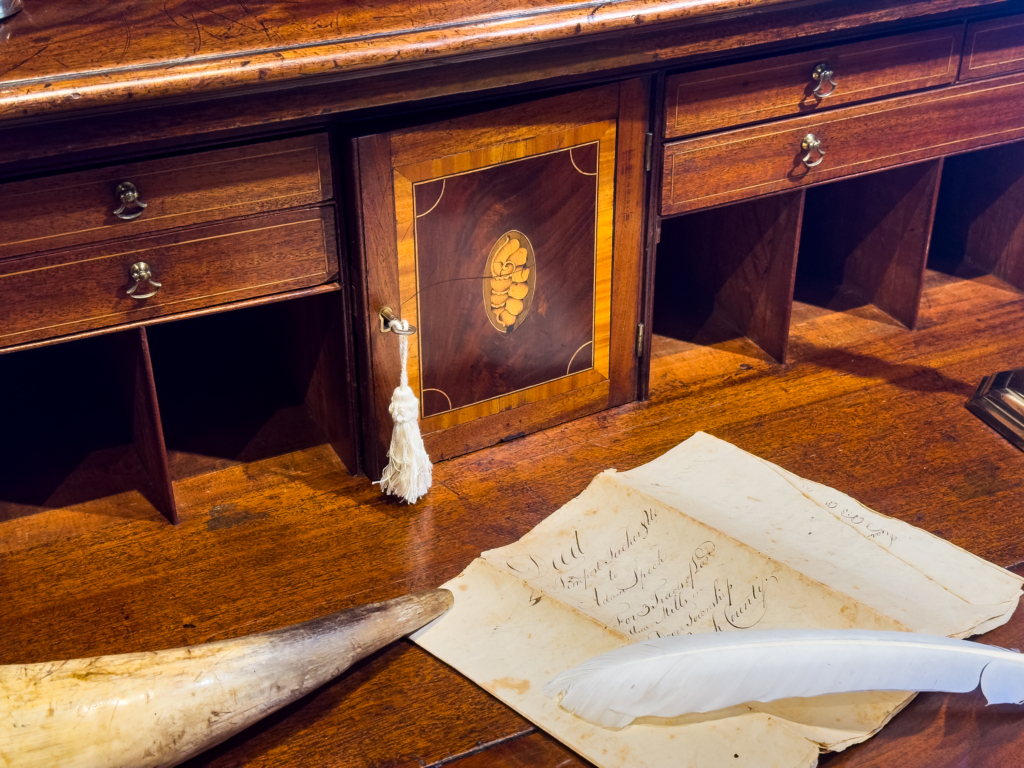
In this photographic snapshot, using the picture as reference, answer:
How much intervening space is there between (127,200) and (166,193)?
5cm

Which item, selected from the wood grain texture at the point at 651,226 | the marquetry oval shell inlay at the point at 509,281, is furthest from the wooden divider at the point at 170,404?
the wood grain texture at the point at 651,226

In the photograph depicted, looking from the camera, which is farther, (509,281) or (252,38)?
(509,281)

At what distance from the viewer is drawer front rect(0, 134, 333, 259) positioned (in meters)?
1.37

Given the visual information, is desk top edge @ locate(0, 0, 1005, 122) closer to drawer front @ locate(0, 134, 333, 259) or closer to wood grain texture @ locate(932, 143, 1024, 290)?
drawer front @ locate(0, 134, 333, 259)

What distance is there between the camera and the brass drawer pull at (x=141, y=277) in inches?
56.8

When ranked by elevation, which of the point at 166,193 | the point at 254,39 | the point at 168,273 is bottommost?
the point at 168,273

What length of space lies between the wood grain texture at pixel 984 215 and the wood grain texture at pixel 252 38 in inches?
32.5

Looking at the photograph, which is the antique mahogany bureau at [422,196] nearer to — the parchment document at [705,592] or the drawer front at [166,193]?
A: the drawer front at [166,193]

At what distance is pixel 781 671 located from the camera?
1.24 meters

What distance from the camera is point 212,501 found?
5.58 ft

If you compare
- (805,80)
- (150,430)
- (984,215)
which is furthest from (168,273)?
(984,215)

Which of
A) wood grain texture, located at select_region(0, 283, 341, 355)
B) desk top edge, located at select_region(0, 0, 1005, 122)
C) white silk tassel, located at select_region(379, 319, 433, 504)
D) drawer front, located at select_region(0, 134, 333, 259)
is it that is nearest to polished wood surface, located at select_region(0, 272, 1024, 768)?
white silk tassel, located at select_region(379, 319, 433, 504)

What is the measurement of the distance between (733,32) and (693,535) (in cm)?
67

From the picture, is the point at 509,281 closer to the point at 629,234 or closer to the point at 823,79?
the point at 629,234
